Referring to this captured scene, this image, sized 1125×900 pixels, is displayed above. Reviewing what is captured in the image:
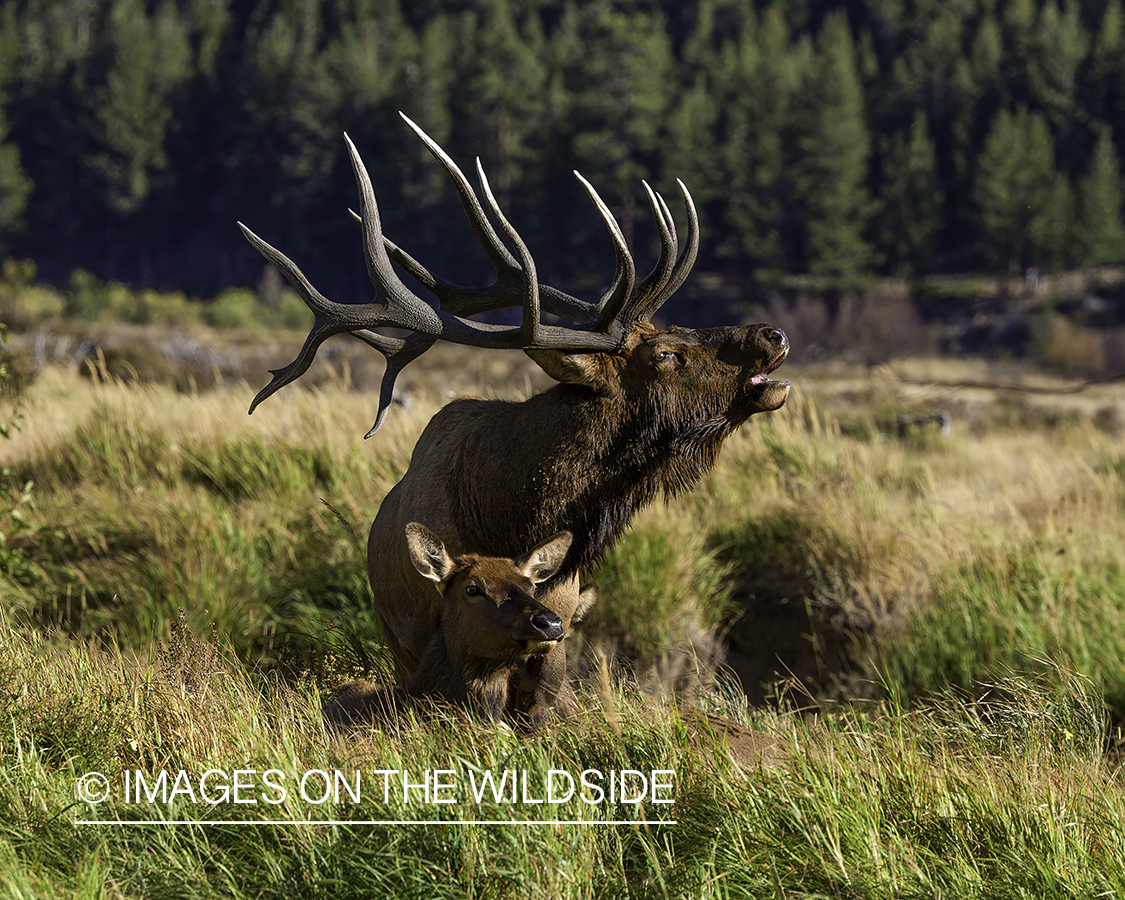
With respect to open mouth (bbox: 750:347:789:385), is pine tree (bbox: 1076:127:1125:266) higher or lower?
lower

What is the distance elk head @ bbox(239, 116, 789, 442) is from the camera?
13.4 ft

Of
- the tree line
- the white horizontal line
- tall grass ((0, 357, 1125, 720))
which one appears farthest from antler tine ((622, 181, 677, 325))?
the tree line

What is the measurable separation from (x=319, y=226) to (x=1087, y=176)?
4182cm

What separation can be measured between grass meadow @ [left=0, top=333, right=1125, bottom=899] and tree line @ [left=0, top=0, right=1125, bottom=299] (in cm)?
4347

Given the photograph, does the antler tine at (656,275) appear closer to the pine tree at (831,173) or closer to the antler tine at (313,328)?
the antler tine at (313,328)

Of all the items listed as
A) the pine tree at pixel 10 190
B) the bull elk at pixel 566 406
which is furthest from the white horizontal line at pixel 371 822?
the pine tree at pixel 10 190

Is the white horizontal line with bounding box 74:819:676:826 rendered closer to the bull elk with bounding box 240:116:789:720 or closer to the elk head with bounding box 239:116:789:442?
the bull elk with bounding box 240:116:789:720

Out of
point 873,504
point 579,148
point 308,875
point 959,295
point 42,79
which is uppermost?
point 42,79

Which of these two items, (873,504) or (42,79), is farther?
(42,79)

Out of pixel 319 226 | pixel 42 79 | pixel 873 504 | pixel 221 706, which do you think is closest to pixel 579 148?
pixel 319 226

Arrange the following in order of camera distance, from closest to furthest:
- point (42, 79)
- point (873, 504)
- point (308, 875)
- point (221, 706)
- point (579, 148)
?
point (308, 875)
point (221, 706)
point (873, 504)
point (579, 148)
point (42, 79)

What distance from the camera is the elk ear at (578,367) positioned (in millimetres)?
4180

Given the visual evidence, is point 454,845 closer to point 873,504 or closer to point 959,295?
point 873,504

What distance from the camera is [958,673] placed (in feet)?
20.5
